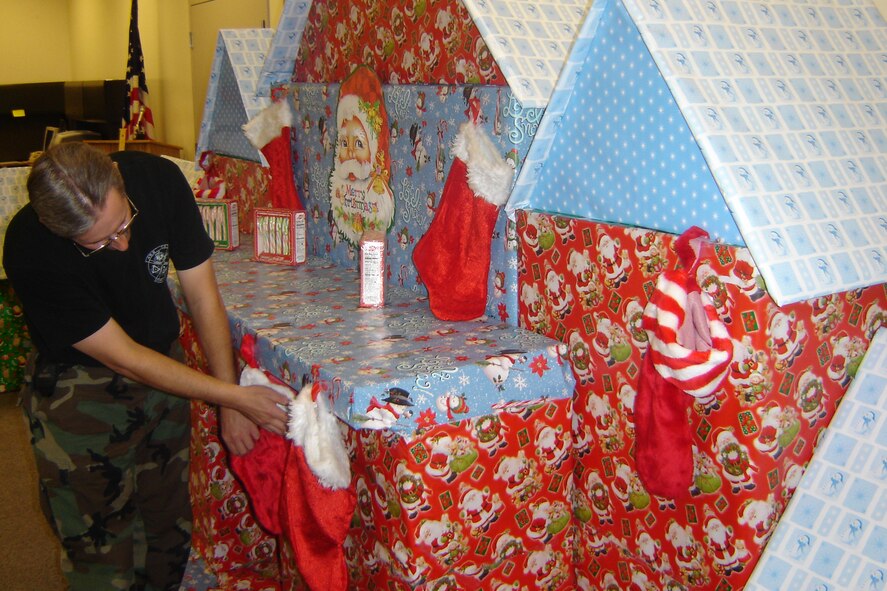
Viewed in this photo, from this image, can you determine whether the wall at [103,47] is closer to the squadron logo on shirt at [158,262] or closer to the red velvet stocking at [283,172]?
the red velvet stocking at [283,172]

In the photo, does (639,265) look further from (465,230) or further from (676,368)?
(465,230)

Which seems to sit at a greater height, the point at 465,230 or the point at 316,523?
the point at 465,230

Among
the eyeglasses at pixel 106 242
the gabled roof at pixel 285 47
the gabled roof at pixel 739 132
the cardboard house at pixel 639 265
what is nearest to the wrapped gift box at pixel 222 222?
the gabled roof at pixel 285 47

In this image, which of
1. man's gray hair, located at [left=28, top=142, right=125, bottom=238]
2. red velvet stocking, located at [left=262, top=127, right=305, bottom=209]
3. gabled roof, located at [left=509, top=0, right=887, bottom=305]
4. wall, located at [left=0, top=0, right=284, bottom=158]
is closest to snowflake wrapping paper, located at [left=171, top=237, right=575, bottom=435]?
gabled roof, located at [left=509, top=0, right=887, bottom=305]

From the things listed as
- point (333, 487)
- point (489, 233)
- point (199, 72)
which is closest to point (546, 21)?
point (489, 233)

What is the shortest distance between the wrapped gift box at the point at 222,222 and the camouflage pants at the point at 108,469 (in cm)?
73

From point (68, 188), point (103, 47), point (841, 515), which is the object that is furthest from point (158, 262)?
point (103, 47)

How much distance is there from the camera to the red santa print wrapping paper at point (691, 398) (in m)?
1.18

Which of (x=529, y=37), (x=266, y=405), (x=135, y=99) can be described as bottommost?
(x=266, y=405)

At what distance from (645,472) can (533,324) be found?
399 millimetres

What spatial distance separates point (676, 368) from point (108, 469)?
123 centimetres

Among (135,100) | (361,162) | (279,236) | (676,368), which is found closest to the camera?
(676,368)

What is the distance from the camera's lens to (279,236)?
2.32 meters

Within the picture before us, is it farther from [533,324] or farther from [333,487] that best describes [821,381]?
[333,487]
